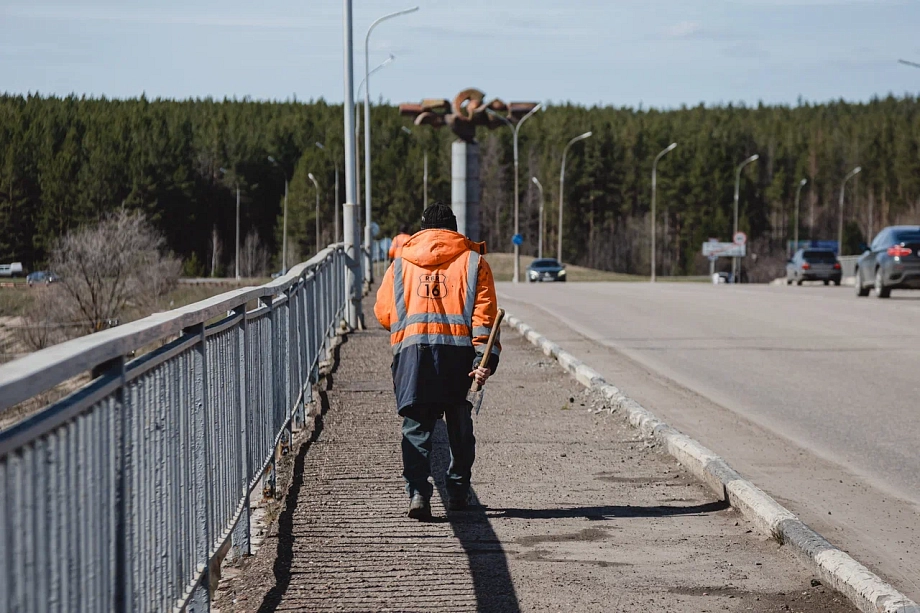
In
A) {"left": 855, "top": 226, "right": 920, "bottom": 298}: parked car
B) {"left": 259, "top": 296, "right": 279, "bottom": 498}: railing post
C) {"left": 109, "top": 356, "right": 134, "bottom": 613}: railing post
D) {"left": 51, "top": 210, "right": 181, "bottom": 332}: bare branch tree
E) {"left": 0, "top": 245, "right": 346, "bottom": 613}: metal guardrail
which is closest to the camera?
{"left": 0, "top": 245, "right": 346, "bottom": 613}: metal guardrail

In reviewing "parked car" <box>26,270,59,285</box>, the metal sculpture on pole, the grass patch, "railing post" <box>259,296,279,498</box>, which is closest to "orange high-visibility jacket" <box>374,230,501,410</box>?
"railing post" <box>259,296,279,498</box>

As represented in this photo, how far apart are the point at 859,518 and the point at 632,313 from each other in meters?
17.4

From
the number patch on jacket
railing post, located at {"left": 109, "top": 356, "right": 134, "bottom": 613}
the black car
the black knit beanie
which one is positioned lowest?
the black car

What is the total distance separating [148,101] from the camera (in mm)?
89562

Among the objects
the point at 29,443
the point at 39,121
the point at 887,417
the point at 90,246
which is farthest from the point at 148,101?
the point at 29,443

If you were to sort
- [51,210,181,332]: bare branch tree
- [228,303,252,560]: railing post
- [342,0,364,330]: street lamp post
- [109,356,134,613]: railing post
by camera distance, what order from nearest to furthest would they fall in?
[109,356,134,613]: railing post < [228,303,252,560]: railing post < [342,0,364,330]: street lamp post < [51,210,181,332]: bare branch tree

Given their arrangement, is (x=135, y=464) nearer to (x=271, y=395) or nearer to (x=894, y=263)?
(x=271, y=395)

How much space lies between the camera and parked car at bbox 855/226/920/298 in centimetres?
2812

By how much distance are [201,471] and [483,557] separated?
167cm

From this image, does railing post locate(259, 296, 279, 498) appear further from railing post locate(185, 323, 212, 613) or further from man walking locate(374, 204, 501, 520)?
railing post locate(185, 323, 212, 613)

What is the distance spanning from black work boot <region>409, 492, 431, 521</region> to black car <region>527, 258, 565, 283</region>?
50449mm

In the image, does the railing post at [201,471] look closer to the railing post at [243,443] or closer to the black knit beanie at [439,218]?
the railing post at [243,443]

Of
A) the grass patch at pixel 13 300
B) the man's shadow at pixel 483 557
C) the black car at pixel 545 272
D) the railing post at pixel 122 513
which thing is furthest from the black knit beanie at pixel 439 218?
the black car at pixel 545 272

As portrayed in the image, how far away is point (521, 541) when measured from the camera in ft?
19.3
